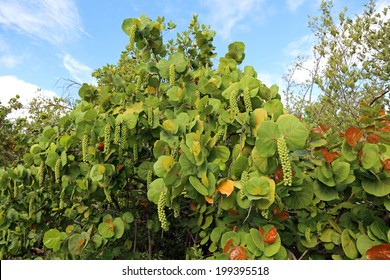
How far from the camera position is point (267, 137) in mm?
1594

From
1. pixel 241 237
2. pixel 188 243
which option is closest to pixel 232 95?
pixel 241 237

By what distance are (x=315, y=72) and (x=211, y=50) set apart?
7943 millimetres

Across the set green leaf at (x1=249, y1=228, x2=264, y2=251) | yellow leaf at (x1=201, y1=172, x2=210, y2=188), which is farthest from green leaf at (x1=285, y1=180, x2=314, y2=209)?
yellow leaf at (x1=201, y1=172, x2=210, y2=188)

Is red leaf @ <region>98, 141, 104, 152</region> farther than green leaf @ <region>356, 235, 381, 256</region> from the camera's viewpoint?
Yes

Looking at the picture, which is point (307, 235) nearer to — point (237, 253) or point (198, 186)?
point (237, 253)

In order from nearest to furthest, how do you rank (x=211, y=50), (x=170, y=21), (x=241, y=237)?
(x=241, y=237)
(x=211, y=50)
(x=170, y=21)

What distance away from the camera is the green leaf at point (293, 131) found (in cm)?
158

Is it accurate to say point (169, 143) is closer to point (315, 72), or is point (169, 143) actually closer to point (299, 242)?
point (299, 242)

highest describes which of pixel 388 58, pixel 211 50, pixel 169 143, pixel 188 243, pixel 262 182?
pixel 388 58

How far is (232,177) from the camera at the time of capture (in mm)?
1792

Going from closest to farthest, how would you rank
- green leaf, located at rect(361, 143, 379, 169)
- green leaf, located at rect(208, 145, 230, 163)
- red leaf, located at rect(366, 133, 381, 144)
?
1. green leaf, located at rect(361, 143, 379, 169)
2. red leaf, located at rect(366, 133, 381, 144)
3. green leaf, located at rect(208, 145, 230, 163)

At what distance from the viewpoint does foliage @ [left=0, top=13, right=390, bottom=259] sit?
1.74m

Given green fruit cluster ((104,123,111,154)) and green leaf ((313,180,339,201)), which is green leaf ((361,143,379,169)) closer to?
green leaf ((313,180,339,201))

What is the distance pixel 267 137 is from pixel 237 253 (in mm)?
624
